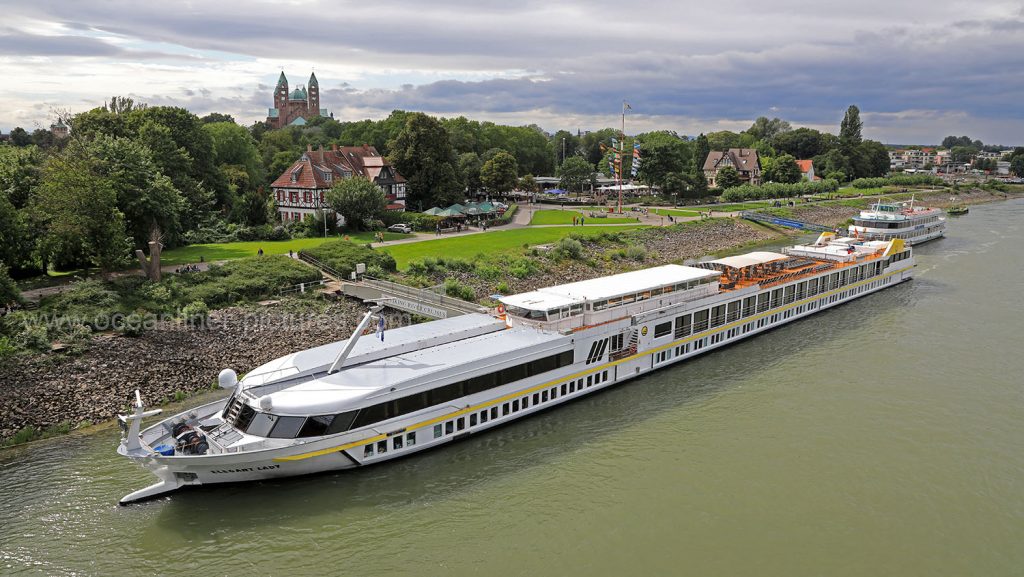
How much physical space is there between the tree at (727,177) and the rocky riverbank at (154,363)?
107503 mm

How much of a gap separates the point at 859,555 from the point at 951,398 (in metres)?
15.9

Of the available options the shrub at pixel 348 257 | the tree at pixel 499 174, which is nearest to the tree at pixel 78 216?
the shrub at pixel 348 257

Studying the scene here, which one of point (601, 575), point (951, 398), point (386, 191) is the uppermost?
point (386, 191)

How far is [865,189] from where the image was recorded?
151250mm

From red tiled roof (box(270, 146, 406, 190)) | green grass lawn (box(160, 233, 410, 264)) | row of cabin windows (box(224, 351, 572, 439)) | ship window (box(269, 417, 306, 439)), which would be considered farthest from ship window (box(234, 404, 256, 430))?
red tiled roof (box(270, 146, 406, 190))

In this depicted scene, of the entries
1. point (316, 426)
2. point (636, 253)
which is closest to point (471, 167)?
point (636, 253)

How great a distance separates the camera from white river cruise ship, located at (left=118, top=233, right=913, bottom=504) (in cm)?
2419

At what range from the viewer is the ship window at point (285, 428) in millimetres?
24188

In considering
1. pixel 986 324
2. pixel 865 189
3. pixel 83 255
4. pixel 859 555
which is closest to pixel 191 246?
pixel 83 255

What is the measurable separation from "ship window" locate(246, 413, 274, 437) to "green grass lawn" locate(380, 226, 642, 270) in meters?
31.0

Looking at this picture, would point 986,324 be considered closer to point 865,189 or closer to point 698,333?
point 698,333

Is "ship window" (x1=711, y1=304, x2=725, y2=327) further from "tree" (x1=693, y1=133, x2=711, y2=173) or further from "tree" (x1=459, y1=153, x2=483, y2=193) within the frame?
"tree" (x1=693, y1=133, x2=711, y2=173)

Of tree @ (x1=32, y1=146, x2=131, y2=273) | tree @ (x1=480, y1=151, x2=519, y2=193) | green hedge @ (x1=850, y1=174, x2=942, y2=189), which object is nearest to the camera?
tree @ (x1=32, y1=146, x2=131, y2=273)

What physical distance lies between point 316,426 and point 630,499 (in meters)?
12.0
